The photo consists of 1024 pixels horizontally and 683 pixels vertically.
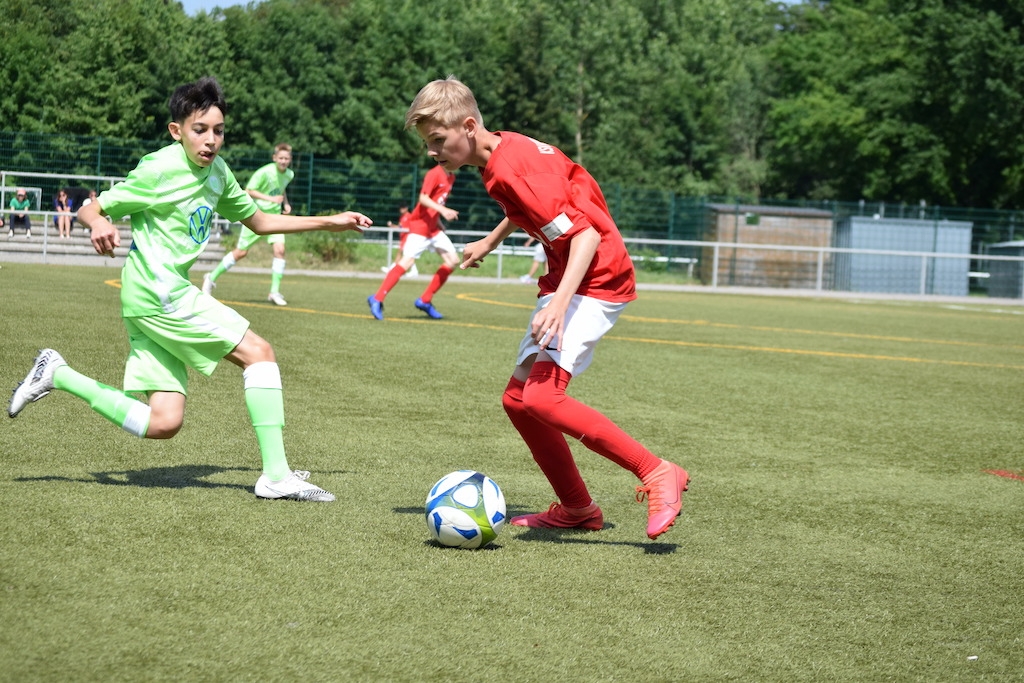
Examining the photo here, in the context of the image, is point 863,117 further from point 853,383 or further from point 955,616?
point 955,616

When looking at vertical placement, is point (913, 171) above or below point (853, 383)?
above

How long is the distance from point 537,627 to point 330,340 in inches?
311

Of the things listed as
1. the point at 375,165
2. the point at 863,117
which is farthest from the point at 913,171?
the point at 375,165

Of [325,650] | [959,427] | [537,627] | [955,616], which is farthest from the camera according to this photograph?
[959,427]

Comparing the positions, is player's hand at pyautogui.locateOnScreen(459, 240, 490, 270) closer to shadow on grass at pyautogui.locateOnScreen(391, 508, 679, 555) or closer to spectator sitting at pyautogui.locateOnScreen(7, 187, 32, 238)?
shadow on grass at pyautogui.locateOnScreen(391, 508, 679, 555)

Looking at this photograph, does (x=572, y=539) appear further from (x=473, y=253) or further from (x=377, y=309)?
(x=377, y=309)

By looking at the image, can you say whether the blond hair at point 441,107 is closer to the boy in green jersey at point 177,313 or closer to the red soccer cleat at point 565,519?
the boy in green jersey at point 177,313

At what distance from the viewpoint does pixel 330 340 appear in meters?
11.1

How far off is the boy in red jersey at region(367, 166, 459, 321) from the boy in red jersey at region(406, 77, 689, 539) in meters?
9.26

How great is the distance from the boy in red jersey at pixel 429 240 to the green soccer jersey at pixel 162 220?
29.0 ft

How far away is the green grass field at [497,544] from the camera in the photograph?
10.7 feet

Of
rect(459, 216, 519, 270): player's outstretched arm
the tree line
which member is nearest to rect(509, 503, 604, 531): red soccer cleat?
rect(459, 216, 519, 270): player's outstretched arm

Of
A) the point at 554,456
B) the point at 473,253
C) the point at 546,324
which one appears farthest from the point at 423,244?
the point at 546,324

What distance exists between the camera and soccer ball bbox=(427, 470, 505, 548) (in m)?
4.36
